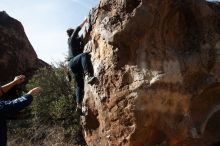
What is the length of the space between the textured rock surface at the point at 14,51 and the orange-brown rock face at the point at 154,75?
33.9 feet

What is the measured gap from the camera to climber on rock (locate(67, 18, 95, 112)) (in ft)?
29.1

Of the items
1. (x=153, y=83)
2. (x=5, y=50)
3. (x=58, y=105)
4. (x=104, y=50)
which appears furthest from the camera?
(x=5, y=50)

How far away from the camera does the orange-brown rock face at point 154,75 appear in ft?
26.4

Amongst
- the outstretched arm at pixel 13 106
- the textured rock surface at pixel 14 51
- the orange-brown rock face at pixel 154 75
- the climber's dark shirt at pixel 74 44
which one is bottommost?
the outstretched arm at pixel 13 106

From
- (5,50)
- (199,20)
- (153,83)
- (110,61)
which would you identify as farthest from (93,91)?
(5,50)

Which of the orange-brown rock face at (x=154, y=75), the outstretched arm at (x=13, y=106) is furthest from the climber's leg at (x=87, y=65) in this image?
the outstretched arm at (x=13, y=106)

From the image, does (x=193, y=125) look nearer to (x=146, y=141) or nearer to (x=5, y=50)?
(x=146, y=141)

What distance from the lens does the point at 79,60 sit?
9008 millimetres

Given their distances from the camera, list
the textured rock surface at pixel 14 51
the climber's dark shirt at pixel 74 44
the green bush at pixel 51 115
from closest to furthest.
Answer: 1. the climber's dark shirt at pixel 74 44
2. the green bush at pixel 51 115
3. the textured rock surface at pixel 14 51

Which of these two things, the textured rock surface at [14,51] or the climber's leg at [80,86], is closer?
the climber's leg at [80,86]

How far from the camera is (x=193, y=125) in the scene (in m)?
8.20

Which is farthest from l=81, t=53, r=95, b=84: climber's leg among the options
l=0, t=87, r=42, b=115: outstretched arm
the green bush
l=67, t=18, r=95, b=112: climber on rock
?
the green bush

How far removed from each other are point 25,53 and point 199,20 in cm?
1202

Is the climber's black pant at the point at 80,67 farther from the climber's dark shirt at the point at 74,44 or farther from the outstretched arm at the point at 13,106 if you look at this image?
the outstretched arm at the point at 13,106
